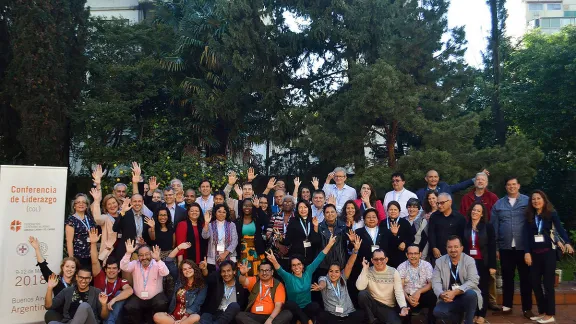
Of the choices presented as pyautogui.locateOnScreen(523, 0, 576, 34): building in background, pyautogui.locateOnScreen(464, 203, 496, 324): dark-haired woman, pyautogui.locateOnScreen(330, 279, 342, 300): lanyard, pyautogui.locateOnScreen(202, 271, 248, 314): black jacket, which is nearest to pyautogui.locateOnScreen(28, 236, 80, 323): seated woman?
pyautogui.locateOnScreen(202, 271, 248, 314): black jacket

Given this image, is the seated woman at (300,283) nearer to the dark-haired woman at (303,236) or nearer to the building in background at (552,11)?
the dark-haired woman at (303,236)

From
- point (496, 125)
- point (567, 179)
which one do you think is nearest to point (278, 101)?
point (496, 125)

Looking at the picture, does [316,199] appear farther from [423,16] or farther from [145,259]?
[423,16]

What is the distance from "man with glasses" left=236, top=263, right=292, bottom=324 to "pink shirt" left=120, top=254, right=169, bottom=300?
953 mm

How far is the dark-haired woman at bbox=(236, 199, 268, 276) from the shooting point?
629cm

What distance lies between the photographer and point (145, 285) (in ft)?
19.1

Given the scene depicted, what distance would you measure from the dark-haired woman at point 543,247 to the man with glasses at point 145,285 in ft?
14.4

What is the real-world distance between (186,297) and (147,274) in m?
0.53

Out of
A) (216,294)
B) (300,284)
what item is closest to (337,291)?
(300,284)

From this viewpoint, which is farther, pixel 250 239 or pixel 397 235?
pixel 250 239

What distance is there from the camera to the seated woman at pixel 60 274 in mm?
5508

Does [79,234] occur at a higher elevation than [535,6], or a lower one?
lower

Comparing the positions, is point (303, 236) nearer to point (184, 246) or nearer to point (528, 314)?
point (184, 246)

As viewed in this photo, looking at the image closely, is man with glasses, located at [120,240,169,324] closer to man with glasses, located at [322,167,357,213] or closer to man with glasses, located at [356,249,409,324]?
man with glasses, located at [356,249,409,324]
